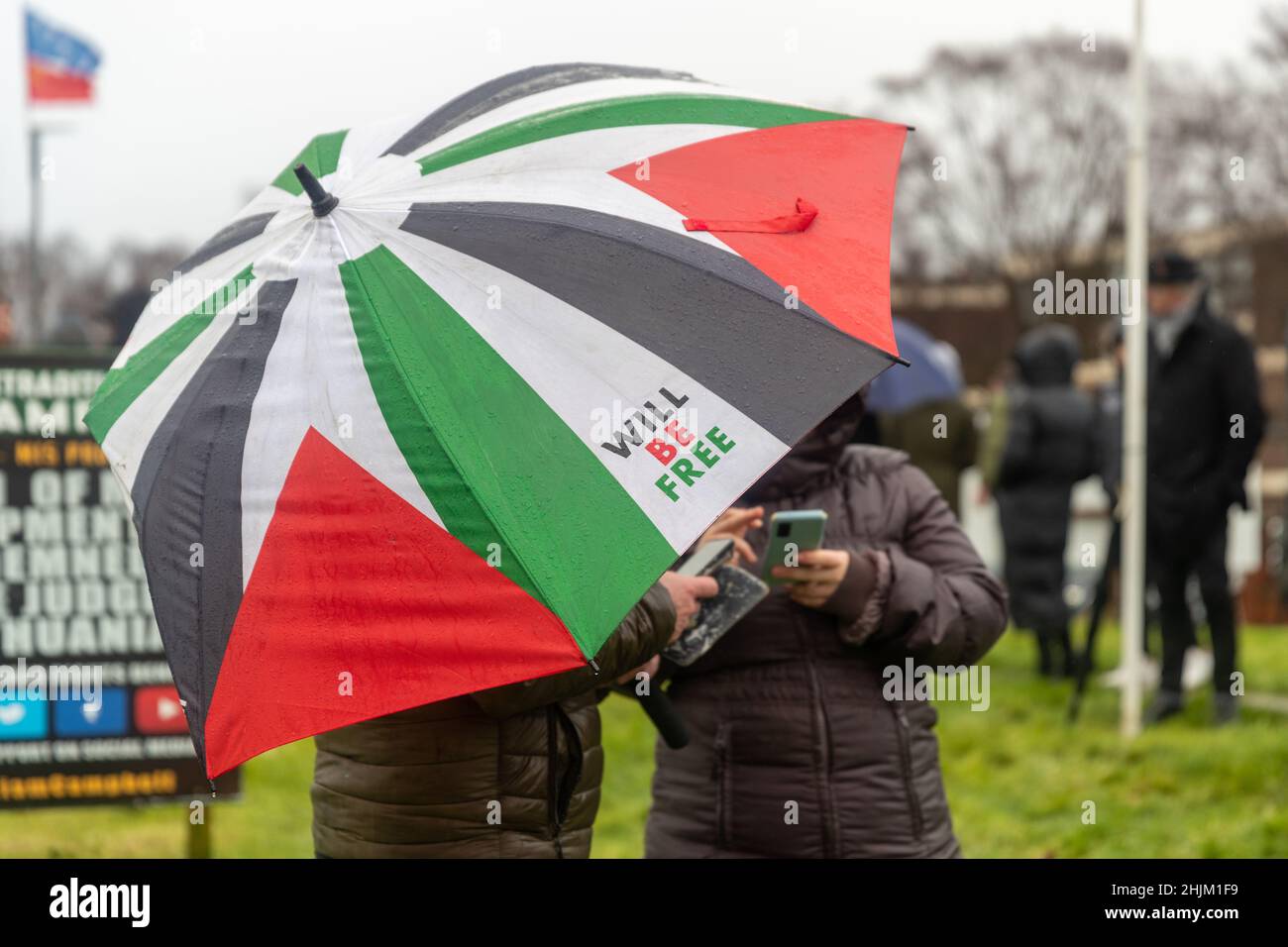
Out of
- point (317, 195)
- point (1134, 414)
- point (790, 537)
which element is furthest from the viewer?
point (1134, 414)

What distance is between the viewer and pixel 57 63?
12242 millimetres

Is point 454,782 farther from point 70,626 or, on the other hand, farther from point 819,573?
point 70,626

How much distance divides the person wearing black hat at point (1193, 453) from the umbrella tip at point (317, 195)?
19.3ft

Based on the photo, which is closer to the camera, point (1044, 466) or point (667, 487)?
point (667, 487)

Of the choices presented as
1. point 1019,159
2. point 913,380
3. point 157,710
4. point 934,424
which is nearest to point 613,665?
point 157,710

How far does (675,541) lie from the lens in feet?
8.50

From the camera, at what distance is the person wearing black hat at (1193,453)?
7.76m

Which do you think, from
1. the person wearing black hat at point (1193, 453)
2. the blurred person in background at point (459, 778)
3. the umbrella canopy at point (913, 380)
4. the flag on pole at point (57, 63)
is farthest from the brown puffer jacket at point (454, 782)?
the flag on pole at point (57, 63)

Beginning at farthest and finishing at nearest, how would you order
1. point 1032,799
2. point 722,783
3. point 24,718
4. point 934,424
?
point 934,424 < point 1032,799 < point 24,718 < point 722,783

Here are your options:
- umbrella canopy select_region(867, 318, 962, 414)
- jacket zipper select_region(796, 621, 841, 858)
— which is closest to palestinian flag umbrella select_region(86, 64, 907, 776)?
jacket zipper select_region(796, 621, 841, 858)

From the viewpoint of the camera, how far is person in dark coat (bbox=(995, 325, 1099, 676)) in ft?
31.9

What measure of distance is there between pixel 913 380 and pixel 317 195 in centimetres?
727

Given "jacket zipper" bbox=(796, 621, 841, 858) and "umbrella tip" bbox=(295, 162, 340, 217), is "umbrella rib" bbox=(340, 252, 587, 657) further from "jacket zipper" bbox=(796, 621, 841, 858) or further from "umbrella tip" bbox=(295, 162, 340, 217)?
"jacket zipper" bbox=(796, 621, 841, 858)

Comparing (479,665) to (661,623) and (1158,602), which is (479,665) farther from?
(1158,602)
